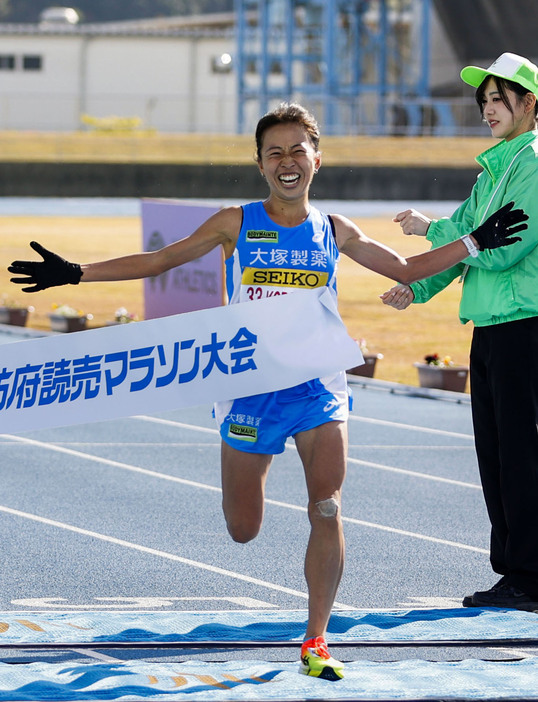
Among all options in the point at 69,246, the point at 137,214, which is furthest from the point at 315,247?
the point at 137,214

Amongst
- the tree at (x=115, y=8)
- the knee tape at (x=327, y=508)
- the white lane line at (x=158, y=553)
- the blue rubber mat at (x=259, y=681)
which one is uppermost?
the tree at (x=115, y=8)

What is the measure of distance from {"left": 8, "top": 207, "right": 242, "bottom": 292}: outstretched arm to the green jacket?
1002mm

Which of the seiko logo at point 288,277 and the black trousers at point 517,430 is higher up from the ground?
the seiko logo at point 288,277

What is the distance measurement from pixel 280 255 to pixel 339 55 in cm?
5286

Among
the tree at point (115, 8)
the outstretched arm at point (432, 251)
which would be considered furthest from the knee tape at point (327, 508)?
the tree at point (115, 8)

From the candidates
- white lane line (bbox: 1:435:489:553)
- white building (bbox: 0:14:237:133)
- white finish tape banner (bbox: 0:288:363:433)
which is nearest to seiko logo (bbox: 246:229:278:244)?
white finish tape banner (bbox: 0:288:363:433)

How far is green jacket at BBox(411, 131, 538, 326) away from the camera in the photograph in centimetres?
549

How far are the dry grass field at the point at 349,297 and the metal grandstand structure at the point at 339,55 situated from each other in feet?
53.9

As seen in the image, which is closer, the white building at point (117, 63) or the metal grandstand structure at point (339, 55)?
the metal grandstand structure at point (339, 55)

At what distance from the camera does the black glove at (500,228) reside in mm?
5184

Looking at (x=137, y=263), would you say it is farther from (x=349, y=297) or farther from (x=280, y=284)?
(x=349, y=297)

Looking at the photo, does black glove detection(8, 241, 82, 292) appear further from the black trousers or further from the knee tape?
the black trousers

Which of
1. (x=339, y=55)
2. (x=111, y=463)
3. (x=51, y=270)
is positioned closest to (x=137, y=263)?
(x=51, y=270)

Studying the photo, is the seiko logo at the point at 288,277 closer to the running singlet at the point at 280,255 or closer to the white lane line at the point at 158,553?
the running singlet at the point at 280,255
